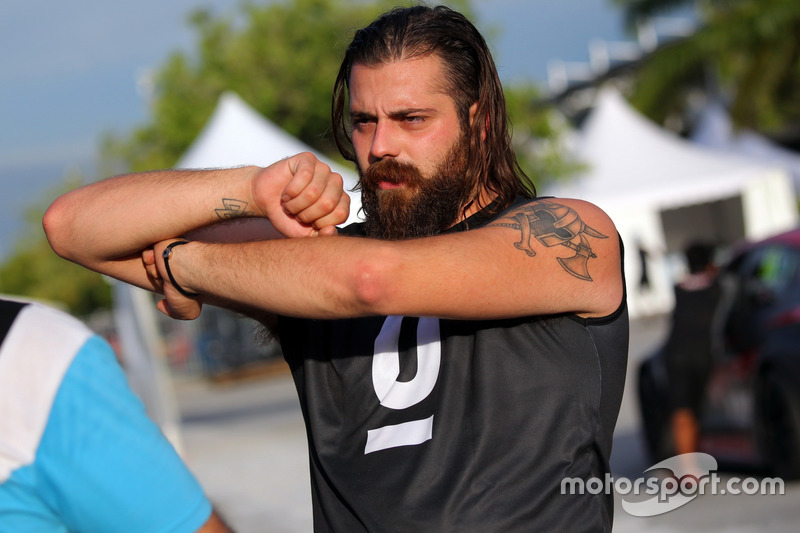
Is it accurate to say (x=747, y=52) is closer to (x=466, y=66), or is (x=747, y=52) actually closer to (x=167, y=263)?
(x=466, y=66)

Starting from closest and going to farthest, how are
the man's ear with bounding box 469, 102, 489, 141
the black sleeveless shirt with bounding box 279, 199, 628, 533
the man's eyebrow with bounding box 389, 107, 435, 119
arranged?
the black sleeveless shirt with bounding box 279, 199, 628, 533 → the man's eyebrow with bounding box 389, 107, 435, 119 → the man's ear with bounding box 469, 102, 489, 141

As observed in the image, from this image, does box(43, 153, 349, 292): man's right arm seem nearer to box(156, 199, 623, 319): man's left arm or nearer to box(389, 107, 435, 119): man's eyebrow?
box(156, 199, 623, 319): man's left arm

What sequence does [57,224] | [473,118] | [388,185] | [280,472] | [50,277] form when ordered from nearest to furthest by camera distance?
1. [57,224]
2. [388,185]
3. [473,118]
4. [280,472]
5. [50,277]

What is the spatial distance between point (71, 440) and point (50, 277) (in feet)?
216

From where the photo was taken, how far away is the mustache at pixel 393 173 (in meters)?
2.29

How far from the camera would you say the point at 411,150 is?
228cm

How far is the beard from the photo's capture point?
228cm

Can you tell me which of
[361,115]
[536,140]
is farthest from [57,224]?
[536,140]

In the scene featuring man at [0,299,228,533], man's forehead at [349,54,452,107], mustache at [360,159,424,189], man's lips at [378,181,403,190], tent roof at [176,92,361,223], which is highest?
tent roof at [176,92,361,223]

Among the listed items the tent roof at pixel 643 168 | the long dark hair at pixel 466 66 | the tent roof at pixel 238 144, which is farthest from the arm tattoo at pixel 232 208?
the tent roof at pixel 643 168

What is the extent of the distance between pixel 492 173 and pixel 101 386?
121 cm

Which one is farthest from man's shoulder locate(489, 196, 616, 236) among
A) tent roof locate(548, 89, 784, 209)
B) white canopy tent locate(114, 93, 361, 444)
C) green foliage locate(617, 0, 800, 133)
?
green foliage locate(617, 0, 800, 133)

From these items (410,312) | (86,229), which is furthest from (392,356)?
(86,229)

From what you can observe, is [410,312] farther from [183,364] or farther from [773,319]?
[183,364]
